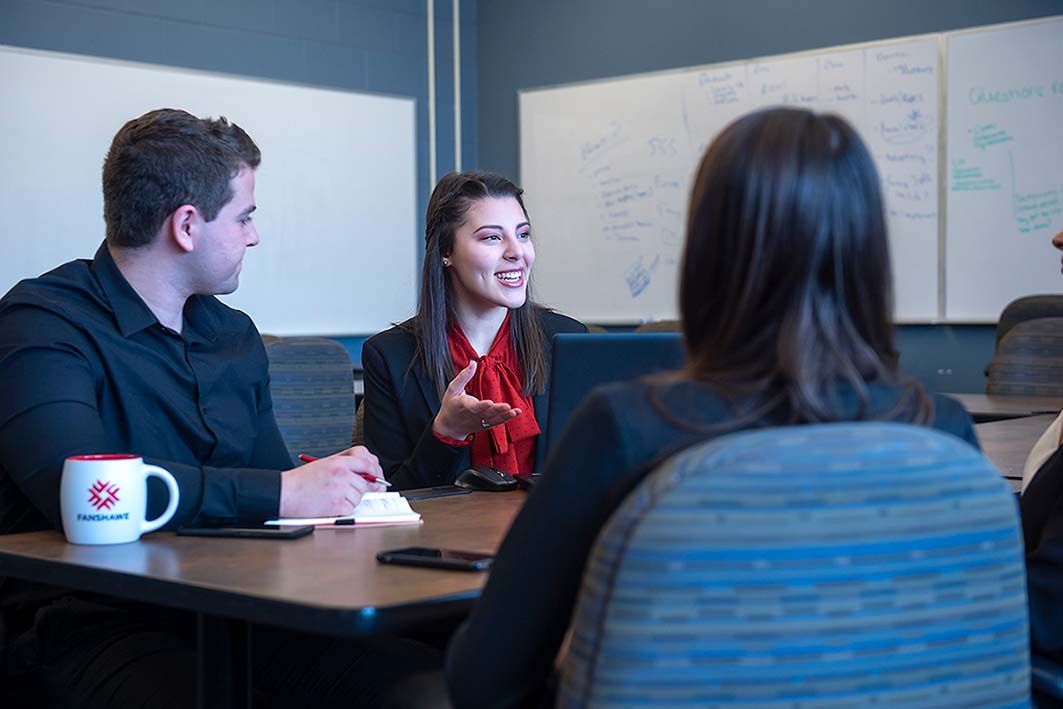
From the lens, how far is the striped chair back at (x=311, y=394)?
3723 mm

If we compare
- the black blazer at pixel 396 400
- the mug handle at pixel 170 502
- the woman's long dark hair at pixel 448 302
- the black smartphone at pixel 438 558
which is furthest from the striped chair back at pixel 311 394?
the black smartphone at pixel 438 558

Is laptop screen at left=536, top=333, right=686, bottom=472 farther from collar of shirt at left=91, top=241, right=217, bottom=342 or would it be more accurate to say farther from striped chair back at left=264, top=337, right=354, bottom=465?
striped chair back at left=264, top=337, right=354, bottom=465

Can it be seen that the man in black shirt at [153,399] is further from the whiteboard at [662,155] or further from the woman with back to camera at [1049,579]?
the whiteboard at [662,155]

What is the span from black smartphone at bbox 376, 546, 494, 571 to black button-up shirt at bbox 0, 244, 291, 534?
326mm

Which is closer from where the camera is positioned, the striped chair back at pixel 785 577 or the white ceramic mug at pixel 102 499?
the striped chair back at pixel 785 577

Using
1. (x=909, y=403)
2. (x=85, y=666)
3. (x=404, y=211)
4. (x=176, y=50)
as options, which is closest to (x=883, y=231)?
(x=909, y=403)

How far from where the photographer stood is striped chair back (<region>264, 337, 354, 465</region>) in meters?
3.72

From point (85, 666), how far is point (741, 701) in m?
1.04

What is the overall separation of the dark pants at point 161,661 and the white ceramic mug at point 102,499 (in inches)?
7.6

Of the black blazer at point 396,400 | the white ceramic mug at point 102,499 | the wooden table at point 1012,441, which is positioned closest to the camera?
the white ceramic mug at point 102,499

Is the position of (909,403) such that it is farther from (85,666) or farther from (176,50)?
(176,50)

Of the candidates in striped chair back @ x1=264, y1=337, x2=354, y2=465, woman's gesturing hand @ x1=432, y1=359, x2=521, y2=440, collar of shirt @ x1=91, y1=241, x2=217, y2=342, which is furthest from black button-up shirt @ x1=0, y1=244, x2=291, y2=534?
striped chair back @ x1=264, y1=337, x2=354, y2=465

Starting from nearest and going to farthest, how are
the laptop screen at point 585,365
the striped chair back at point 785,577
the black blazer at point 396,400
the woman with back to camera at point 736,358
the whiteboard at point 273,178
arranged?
1. the striped chair back at point 785,577
2. the woman with back to camera at point 736,358
3. the laptop screen at point 585,365
4. the black blazer at point 396,400
5. the whiteboard at point 273,178

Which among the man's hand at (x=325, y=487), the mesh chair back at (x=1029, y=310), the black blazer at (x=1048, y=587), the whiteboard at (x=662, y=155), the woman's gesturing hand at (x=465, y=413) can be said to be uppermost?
the whiteboard at (x=662, y=155)
